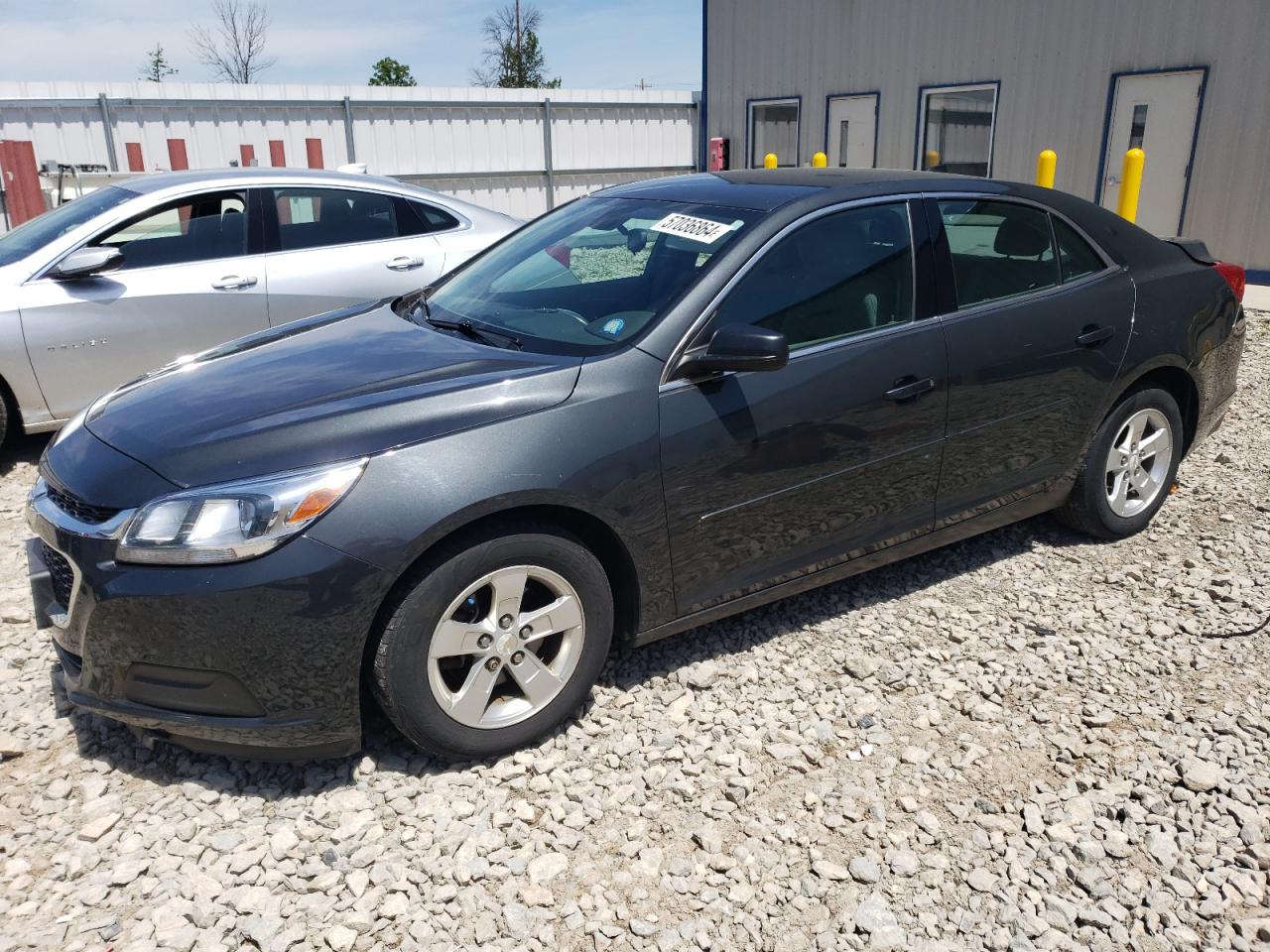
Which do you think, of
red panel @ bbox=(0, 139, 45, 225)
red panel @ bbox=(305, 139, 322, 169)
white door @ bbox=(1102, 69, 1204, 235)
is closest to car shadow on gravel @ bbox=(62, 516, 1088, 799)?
white door @ bbox=(1102, 69, 1204, 235)

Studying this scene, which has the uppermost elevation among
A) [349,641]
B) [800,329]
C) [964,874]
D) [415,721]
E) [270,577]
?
[800,329]

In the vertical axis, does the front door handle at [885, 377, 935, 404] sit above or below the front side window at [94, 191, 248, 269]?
below

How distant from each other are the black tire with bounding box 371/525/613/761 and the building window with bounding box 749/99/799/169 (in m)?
14.3

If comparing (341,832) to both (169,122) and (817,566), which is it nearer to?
(817,566)

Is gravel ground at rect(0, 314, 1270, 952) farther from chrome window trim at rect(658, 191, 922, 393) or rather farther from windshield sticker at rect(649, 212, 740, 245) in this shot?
windshield sticker at rect(649, 212, 740, 245)

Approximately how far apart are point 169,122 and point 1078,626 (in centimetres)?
1524

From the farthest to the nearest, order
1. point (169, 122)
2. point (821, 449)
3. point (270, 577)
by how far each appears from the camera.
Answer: point (169, 122), point (821, 449), point (270, 577)

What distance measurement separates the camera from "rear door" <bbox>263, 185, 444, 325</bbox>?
5844mm

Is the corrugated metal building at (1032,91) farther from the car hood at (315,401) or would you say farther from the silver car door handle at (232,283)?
the car hood at (315,401)

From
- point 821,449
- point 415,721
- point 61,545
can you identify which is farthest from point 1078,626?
point 61,545

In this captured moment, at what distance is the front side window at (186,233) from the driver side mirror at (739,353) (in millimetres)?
3852

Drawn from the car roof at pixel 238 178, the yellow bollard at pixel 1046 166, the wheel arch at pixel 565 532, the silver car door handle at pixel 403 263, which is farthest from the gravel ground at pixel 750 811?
the yellow bollard at pixel 1046 166

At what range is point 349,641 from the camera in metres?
2.54

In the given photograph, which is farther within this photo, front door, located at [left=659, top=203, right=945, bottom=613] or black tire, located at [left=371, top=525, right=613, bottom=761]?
front door, located at [left=659, top=203, right=945, bottom=613]
